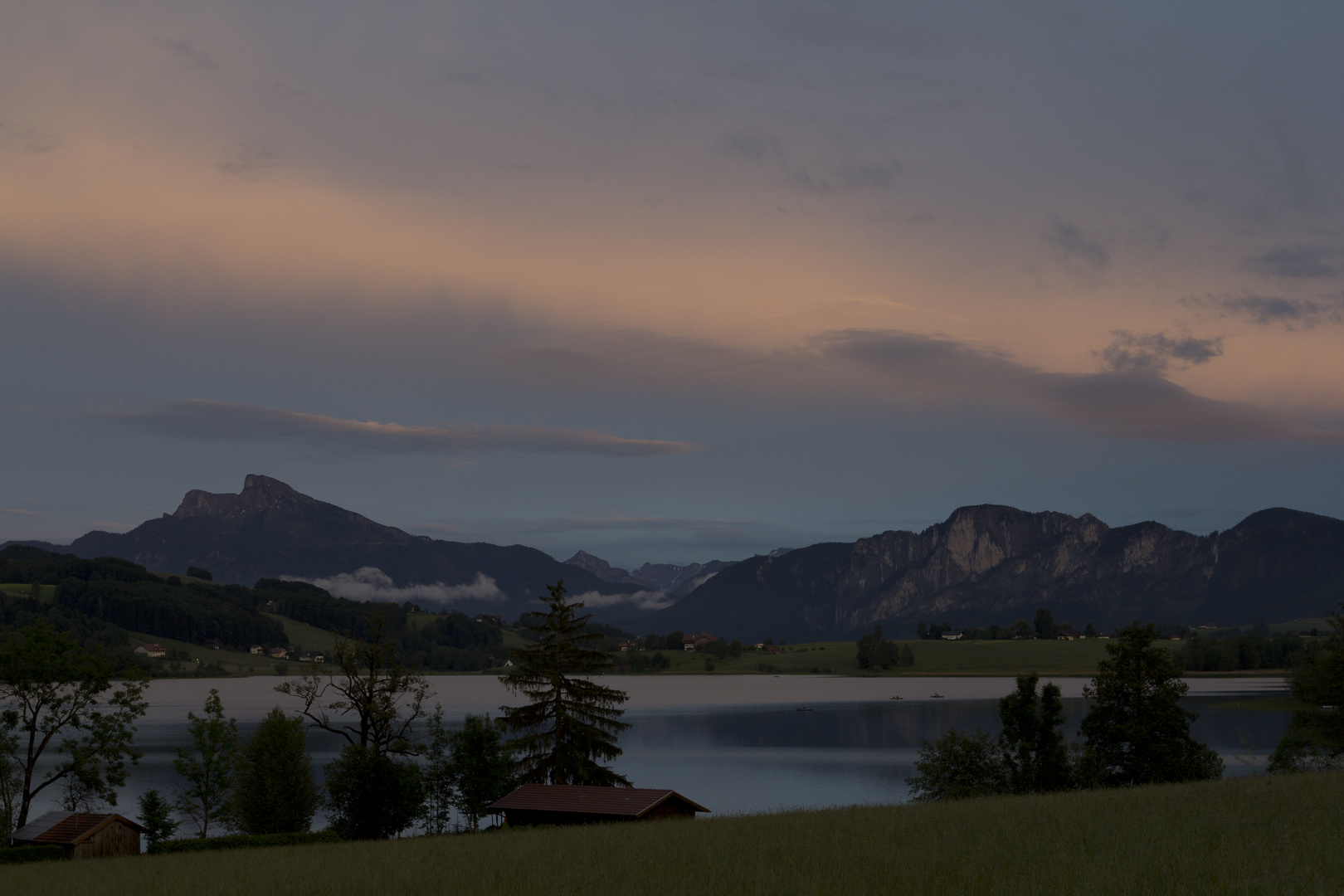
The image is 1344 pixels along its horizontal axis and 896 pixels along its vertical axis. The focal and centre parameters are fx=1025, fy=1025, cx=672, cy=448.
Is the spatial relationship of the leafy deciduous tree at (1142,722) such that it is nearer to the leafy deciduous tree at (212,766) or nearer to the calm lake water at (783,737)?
the calm lake water at (783,737)

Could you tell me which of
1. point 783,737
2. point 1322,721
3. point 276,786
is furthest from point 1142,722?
point 783,737

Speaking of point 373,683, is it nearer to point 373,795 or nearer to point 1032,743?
point 373,795

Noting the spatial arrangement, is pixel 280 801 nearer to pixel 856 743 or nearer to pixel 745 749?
pixel 745 749

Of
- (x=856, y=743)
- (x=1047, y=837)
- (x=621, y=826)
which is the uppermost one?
(x=1047, y=837)

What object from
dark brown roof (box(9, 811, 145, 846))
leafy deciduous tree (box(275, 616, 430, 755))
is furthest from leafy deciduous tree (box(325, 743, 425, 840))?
dark brown roof (box(9, 811, 145, 846))

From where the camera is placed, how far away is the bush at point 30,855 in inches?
1631

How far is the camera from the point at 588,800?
40500mm

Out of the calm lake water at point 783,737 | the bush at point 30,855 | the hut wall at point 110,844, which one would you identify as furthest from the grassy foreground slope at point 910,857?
the hut wall at point 110,844

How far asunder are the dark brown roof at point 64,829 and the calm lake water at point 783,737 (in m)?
19.0

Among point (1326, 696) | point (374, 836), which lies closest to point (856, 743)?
point (1326, 696)

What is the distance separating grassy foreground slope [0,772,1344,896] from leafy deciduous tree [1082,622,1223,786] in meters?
26.0

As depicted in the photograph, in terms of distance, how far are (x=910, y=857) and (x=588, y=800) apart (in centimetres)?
2806

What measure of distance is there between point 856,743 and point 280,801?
231 feet

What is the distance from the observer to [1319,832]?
14.0 m
